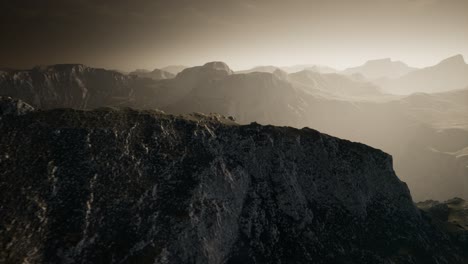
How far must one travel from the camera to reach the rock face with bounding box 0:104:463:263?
5094cm

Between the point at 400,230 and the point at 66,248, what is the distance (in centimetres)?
8847

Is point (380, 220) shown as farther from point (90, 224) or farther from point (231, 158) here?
point (90, 224)

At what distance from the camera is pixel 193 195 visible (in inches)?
2434

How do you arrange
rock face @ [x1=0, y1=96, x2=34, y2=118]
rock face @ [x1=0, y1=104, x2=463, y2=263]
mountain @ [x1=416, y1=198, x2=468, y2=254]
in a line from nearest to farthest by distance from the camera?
1. rock face @ [x1=0, y1=104, x2=463, y2=263]
2. rock face @ [x1=0, y1=96, x2=34, y2=118]
3. mountain @ [x1=416, y1=198, x2=468, y2=254]

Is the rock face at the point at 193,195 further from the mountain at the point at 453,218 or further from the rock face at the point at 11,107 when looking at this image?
the mountain at the point at 453,218

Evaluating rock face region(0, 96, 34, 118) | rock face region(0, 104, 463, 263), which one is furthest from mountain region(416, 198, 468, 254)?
rock face region(0, 96, 34, 118)

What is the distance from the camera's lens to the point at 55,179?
56.2 metres

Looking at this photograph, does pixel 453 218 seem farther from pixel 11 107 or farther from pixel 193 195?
pixel 11 107

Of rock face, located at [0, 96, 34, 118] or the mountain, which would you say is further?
the mountain

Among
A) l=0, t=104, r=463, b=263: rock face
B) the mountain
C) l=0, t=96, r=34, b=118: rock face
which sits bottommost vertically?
the mountain

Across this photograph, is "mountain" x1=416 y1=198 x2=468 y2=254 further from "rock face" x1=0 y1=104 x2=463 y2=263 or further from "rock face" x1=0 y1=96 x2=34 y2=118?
"rock face" x1=0 y1=96 x2=34 y2=118

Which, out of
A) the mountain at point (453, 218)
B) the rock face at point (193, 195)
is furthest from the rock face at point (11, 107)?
the mountain at point (453, 218)

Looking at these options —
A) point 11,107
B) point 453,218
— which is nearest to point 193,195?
point 11,107

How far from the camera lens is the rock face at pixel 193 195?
50938 millimetres
